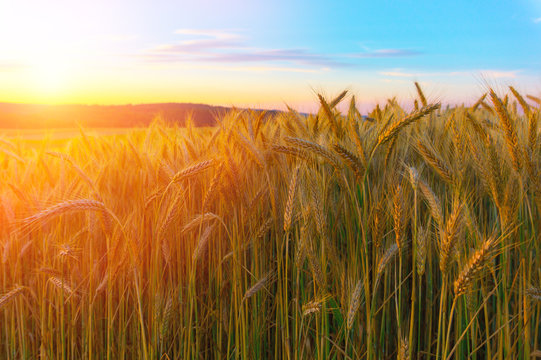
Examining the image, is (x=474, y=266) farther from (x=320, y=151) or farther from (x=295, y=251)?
(x=295, y=251)

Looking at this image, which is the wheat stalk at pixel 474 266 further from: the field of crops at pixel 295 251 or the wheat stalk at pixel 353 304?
the wheat stalk at pixel 353 304

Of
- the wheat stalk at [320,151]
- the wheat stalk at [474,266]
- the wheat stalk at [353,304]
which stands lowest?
the wheat stalk at [353,304]

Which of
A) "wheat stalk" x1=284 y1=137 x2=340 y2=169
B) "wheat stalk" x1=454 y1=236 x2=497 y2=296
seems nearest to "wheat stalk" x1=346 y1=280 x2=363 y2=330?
"wheat stalk" x1=454 y1=236 x2=497 y2=296

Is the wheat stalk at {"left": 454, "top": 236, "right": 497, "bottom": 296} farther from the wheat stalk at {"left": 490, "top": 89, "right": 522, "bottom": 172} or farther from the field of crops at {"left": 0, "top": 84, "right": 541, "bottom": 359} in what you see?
the wheat stalk at {"left": 490, "top": 89, "right": 522, "bottom": 172}

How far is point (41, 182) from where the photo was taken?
9.71 feet

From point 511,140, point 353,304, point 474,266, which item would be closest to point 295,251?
point 353,304

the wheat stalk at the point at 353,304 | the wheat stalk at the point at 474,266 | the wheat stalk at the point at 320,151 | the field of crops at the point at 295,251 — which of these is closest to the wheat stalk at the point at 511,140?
the field of crops at the point at 295,251

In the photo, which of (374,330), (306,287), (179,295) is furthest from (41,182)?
(374,330)

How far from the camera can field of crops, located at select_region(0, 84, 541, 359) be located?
1.67 meters

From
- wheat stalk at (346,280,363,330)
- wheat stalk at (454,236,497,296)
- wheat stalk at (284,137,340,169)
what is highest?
wheat stalk at (284,137,340,169)

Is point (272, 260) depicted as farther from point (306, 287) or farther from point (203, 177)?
point (203, 177)

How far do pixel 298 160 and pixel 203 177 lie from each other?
0.53 m

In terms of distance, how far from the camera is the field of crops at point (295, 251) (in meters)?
1.67

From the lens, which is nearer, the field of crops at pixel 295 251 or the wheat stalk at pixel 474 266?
the wheat stalk at pixel 474 266
